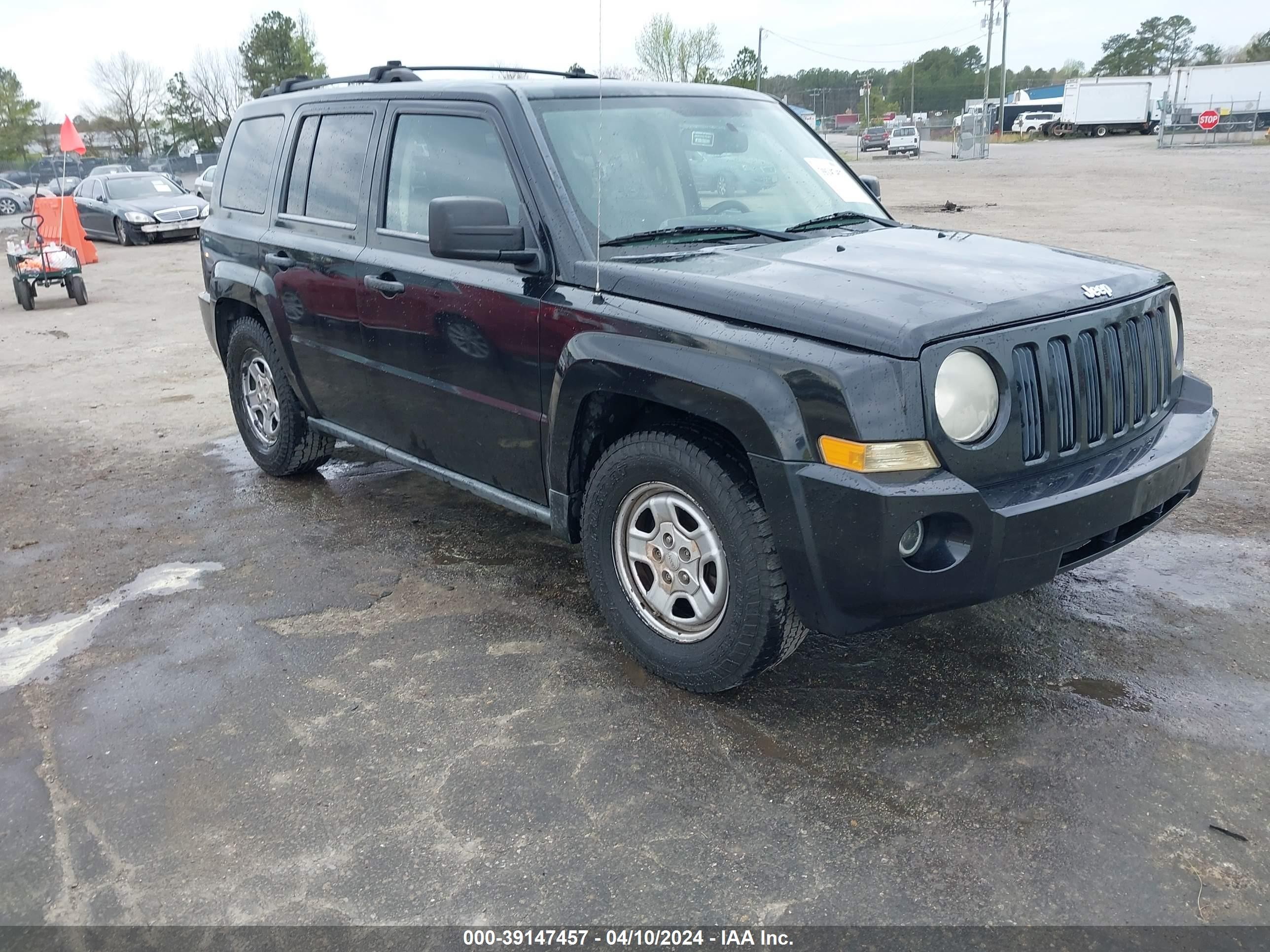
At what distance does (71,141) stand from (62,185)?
2.47ft

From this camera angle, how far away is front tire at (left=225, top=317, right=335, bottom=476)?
18.3 feet

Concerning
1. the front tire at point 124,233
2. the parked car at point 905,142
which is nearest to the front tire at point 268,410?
the front tire at point 124,233

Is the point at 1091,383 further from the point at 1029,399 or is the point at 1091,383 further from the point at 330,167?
the point at 330,167

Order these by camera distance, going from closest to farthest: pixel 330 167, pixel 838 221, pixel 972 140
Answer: pixel 838 221 < pixel 330 167 < pixel 972 140

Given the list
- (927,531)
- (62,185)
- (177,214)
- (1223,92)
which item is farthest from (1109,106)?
(927,531)

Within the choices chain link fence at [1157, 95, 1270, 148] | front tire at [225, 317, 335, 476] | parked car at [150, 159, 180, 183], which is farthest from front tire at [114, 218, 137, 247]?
chain link fence at [1157, 95, 1270, 148]

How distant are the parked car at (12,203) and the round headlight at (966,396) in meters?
41.1

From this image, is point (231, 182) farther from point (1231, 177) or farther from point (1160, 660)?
point (1231, 177)

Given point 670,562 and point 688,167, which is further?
point 688,167

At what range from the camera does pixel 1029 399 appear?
2.98m

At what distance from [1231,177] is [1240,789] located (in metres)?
26.9

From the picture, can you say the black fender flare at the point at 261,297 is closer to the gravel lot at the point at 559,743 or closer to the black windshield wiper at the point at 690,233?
the gravel lot at the point at 559,743

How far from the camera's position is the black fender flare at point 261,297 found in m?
5.30

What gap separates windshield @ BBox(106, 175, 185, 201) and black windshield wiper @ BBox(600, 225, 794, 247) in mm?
21062
